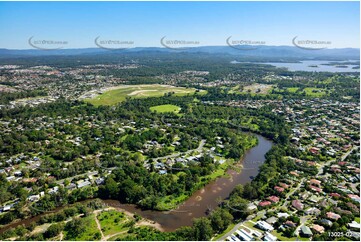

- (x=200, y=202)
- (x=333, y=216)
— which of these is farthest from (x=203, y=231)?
(x=333, y=216)

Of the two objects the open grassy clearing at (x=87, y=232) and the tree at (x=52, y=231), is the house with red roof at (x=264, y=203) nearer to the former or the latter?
the open grassy clearing at (x=87, y=232)

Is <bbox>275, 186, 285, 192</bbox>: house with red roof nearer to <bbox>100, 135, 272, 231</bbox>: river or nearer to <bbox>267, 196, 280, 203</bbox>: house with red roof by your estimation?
<bbox>267, 196, 280, 203</bbox>: house with red roof

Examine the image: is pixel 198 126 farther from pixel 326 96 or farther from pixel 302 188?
pixel 326 96

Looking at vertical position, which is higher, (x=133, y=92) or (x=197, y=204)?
(x=133, y=92)

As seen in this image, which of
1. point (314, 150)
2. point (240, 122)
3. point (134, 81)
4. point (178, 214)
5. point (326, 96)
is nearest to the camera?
point (178, 214)

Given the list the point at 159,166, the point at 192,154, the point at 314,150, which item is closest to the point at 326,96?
the point at 314,150

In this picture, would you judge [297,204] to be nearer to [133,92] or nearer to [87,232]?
[87,232]

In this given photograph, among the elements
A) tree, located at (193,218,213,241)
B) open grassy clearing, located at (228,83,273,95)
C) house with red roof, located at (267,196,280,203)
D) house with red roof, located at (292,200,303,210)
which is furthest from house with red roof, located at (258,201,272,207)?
open grassy clearing, located at (228,83,273,95)
